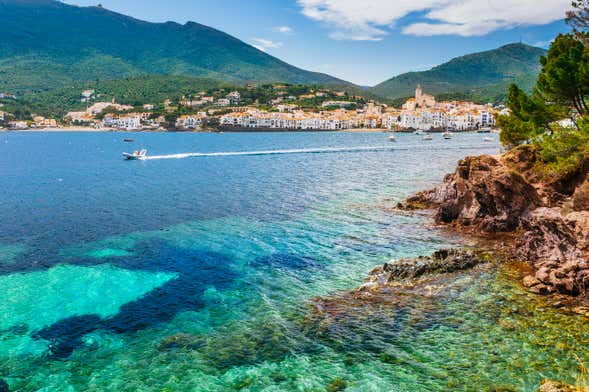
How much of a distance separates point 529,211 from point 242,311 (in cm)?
1635

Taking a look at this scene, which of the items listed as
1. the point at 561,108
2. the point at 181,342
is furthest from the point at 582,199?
the point at 181,342

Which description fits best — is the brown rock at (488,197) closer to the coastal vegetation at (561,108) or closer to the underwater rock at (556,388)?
the coastal vegetation at (561,108)

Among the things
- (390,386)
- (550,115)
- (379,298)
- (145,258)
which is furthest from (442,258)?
(550,115)

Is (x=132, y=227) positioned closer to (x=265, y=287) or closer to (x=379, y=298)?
→ (x=265, y=287)

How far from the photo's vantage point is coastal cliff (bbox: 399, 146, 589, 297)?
→ 1457 cm

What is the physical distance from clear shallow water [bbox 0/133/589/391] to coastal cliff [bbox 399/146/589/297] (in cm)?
147

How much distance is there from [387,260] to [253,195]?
20309 mm

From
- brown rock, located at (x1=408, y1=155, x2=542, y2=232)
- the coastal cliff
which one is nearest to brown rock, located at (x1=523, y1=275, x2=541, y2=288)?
the coastal cliff

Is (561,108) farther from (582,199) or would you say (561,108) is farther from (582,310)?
(582,310)

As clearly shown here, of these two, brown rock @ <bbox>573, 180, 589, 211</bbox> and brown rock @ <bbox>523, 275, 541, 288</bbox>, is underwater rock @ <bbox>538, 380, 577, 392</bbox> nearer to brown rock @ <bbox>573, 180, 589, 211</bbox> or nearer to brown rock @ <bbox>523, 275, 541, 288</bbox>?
brown rock @ <bbox>523, 275, 541, 288</bbox>

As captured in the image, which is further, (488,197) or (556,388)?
(488,197)

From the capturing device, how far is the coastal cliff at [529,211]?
14570mm

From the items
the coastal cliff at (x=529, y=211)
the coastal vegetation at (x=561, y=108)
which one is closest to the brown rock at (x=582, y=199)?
the coastal cliff at (x=529, y=211)

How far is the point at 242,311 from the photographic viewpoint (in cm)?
1427
